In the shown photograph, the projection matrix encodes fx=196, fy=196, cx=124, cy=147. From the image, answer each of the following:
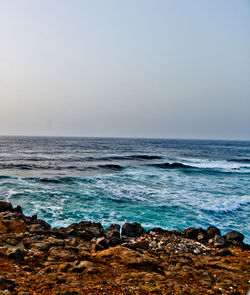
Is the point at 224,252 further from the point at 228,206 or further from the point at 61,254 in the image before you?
the point at 228,206

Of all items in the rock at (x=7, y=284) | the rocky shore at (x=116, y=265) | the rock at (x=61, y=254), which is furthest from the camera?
the rock at (x=61, y=254)

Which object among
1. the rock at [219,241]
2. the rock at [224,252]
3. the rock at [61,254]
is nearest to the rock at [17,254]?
the rock at [61,254]

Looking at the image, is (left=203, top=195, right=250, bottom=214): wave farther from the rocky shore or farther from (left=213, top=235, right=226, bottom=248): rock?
(left=213, top=235, right=226, bottom=248): rock

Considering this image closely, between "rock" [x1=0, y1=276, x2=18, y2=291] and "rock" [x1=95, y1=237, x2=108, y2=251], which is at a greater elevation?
"rock" [x1=0, y1=276, x2=18, y2=291]

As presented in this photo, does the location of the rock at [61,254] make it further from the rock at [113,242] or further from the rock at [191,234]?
the rock at [191,234]

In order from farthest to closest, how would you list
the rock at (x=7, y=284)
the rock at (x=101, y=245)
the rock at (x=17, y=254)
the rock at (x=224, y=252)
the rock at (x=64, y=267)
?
the rock at (x=224, y=252)
the rock at (x=101, y=245)
the rock at (x=17, y=254)
the rock at (x=64, y=267)
the rock at (x=7, y=284)

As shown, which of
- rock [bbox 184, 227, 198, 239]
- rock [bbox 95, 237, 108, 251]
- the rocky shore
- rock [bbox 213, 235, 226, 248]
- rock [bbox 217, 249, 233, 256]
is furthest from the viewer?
rock [bbox 184, 227, 198, 239]

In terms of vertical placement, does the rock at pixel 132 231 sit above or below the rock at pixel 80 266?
below

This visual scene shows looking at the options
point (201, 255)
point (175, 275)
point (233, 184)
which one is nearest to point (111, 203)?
point (201, 255)

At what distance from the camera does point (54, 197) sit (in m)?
17.2

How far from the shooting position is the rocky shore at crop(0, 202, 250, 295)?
15.6 ft

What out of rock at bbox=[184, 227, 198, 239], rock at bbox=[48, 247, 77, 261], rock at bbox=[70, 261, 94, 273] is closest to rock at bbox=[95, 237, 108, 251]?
rock at bbox=[48, 247, 77, 261]

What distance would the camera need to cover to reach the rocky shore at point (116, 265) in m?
Answer: 4.77

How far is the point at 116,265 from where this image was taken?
6031 mm
